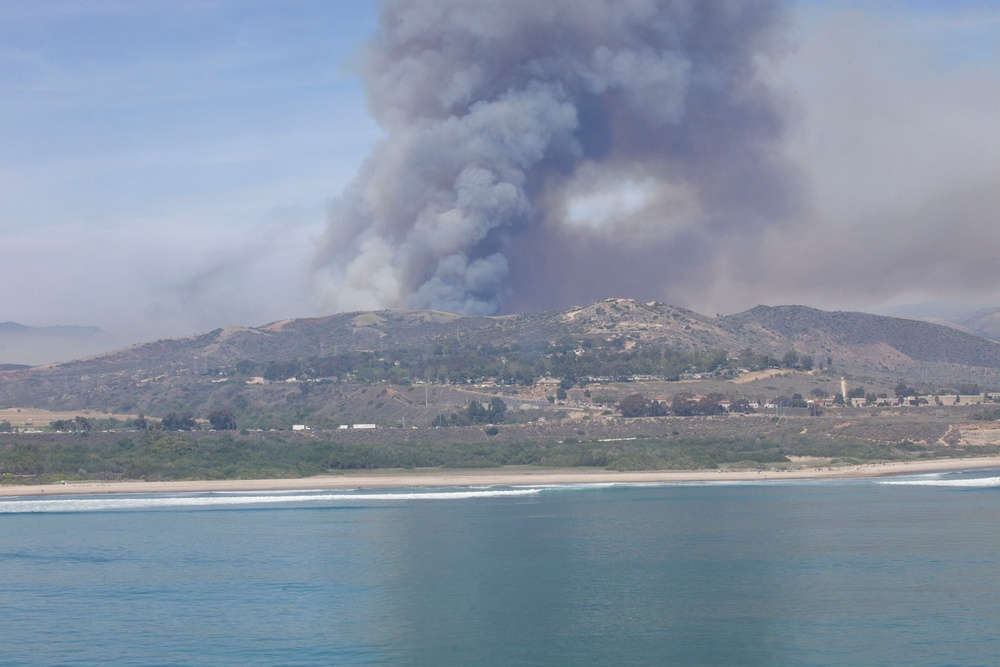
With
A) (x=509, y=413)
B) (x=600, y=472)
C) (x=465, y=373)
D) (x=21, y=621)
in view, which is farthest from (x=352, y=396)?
(x=21, y=621)

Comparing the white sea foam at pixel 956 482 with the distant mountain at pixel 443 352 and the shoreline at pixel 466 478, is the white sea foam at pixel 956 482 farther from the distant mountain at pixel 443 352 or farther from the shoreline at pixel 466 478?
the distant mountain at pixel 443 352

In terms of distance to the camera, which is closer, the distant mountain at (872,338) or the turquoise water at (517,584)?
the turquoise water at (517,584)

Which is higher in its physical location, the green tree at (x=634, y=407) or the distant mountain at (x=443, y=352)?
the distant mountain at (x=443, y=352)

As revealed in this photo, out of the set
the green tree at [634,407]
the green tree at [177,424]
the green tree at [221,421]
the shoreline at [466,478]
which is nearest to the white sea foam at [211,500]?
the shoreline at [466,478]

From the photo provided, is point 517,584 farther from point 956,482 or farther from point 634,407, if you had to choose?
point 634,407

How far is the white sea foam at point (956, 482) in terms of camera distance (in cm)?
5250

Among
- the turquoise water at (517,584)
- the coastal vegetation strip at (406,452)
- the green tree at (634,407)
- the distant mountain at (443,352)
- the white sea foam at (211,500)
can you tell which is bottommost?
the turquoise water at (517,584)

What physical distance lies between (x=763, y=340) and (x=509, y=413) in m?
55.2

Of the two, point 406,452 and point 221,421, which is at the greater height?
point 221,421

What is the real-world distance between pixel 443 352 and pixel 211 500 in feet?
190

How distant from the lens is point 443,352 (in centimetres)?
10800

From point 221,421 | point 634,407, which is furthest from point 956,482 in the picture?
point 221,421

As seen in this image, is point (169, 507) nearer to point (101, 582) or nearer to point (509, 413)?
point (101, 582)

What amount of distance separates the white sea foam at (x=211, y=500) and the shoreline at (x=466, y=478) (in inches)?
55.4
